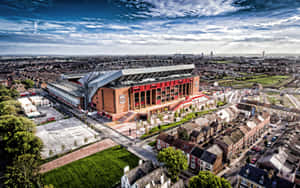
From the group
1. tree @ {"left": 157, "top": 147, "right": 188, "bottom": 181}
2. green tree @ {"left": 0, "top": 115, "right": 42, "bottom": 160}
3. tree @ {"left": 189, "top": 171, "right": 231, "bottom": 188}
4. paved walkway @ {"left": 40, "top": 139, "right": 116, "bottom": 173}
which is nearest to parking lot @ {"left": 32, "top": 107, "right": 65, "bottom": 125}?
green tree @ {"left": 0, "top": 115, "right": 42, "bottom": 160}

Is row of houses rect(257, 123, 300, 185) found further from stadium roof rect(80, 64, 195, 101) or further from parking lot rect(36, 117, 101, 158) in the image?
stadium roof rect(80, 64, 195, 101)

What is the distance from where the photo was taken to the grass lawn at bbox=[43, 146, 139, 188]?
83.6 feet

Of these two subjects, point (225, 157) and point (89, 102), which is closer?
point (225, 157)

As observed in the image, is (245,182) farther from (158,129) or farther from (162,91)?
(162,91)

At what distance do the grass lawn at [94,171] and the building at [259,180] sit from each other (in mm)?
15684

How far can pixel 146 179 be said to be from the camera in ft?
72.1

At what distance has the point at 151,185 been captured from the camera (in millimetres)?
21406

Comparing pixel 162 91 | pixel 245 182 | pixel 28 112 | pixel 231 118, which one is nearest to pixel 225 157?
pixel 245 182

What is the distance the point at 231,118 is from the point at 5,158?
46.8 metres

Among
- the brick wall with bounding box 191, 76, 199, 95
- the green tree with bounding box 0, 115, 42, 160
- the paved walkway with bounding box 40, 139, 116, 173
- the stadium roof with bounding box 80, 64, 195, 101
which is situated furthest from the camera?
the brick wall with bounding box 191, 76, 199, 95

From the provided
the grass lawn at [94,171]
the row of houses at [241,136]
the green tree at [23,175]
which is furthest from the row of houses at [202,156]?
the green tree at [23,175]

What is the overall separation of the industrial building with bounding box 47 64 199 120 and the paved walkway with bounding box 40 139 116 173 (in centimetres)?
1331

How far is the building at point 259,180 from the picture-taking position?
2127 centimetres

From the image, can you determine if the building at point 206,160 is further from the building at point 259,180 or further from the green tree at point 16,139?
the green tree at point 16,139
